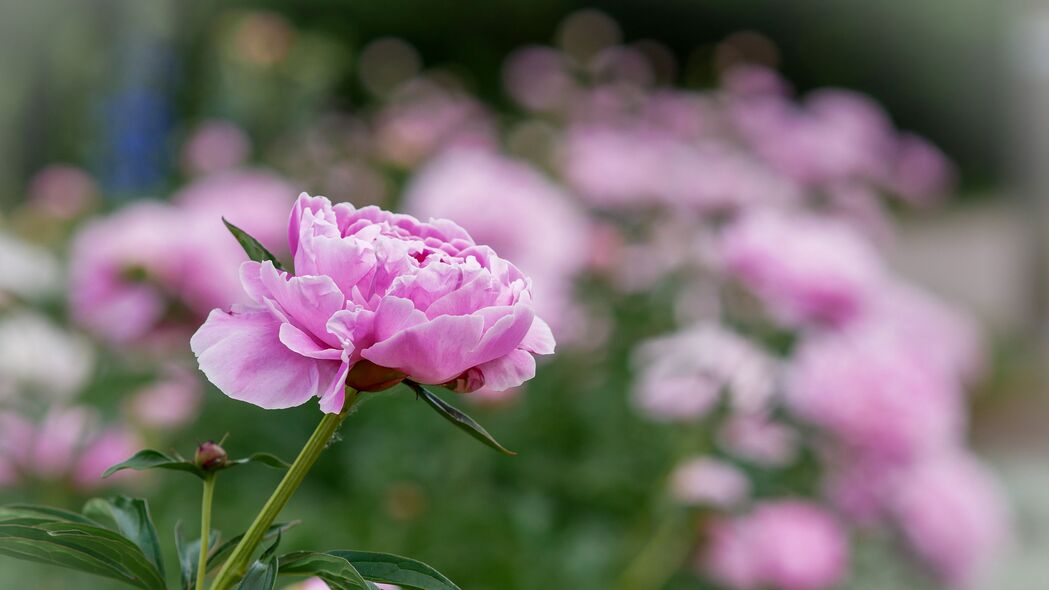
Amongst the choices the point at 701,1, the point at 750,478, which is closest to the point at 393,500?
the point at 750,478

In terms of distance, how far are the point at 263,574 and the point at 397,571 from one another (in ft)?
0.10

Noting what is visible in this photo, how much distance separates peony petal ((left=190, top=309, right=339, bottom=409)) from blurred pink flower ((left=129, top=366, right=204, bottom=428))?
85cm

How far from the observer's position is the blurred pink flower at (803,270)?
3.62 ft

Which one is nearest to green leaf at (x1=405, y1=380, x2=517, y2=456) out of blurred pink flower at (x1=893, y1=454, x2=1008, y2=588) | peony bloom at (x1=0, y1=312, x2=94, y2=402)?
peony bloom at (x1=0, y1=312, x2=94, y2=402)

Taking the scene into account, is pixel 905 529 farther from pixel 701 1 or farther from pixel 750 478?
pixel 701 1

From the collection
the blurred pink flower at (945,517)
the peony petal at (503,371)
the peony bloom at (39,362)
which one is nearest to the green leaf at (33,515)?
the peony petal at (503,371)

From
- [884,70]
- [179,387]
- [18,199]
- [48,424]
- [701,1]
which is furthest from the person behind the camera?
[884,70]

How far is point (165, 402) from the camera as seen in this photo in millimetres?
1150

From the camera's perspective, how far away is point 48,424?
2.98ft

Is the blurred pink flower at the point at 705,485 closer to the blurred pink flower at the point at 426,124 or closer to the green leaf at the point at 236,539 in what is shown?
the green leaf at the point at 236,539

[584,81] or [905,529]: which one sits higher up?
[584,81]

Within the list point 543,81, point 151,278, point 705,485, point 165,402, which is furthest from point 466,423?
point 543,81

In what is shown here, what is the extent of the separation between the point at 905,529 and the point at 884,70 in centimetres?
781

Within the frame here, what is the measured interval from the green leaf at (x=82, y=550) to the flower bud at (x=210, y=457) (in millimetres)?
29
